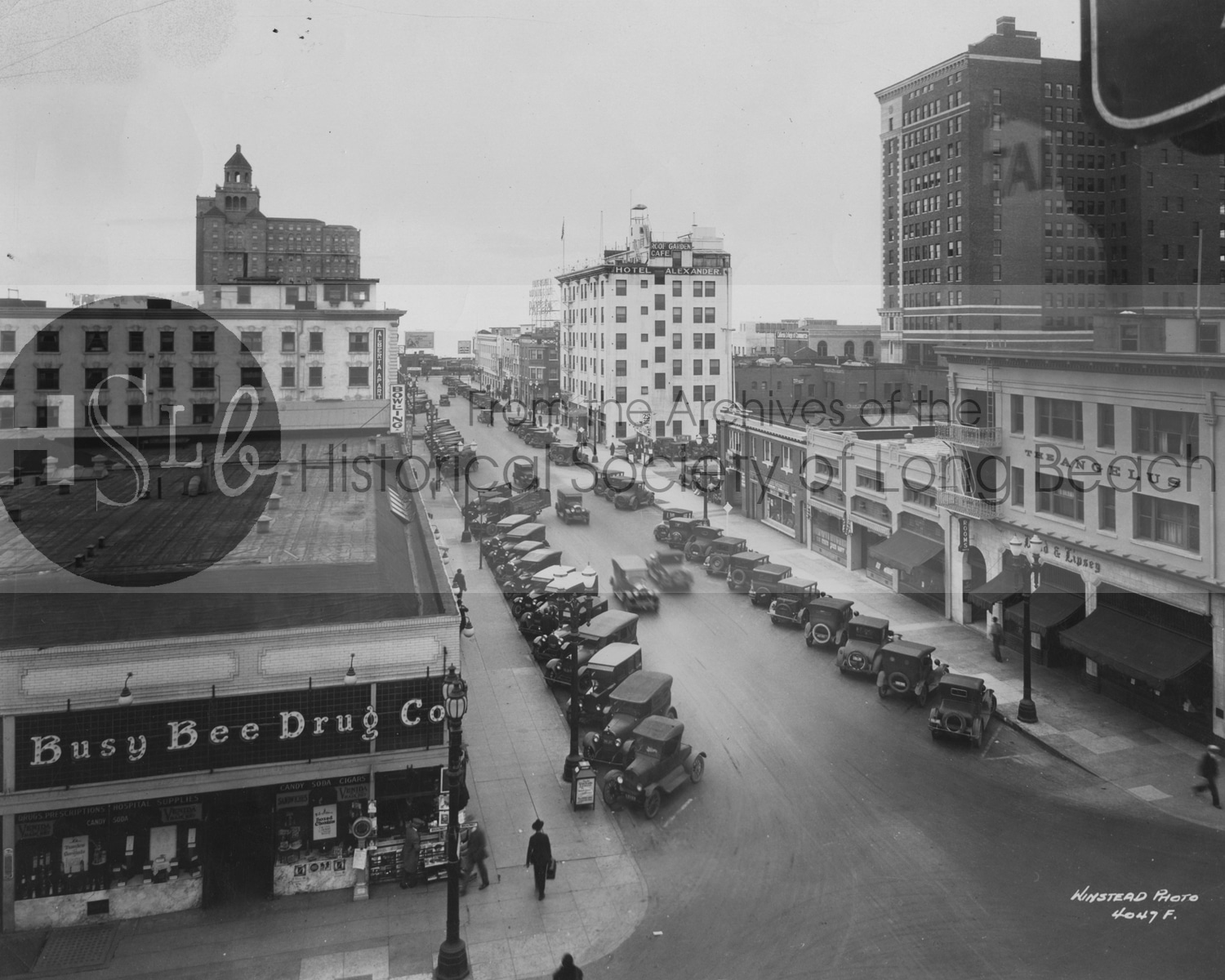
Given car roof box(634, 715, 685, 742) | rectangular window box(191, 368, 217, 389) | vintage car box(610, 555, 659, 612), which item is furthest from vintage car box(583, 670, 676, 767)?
rectangular window box(191, 368, 217, 389)

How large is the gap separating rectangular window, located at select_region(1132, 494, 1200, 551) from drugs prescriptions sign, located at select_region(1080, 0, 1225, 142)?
22.8 m

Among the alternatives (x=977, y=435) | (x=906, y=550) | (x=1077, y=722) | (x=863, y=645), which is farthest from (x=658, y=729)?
(x=906, y=550)

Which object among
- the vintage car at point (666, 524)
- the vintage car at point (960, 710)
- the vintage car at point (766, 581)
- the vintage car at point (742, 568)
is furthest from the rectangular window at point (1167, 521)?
the vintage car at point (666, 524)

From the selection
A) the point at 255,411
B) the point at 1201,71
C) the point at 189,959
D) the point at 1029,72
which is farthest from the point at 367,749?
the point at 1029,72

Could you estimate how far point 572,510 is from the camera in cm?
4784

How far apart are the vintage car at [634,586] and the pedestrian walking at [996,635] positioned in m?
11.5

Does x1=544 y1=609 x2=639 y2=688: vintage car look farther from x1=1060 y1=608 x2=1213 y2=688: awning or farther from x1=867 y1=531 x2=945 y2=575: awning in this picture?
x1=1060 y1=608 x2=1213 y2=688: awning

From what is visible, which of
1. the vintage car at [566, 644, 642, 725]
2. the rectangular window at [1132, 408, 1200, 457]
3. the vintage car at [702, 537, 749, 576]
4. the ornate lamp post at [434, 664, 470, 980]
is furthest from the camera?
the vintage car at [702, 537, 749, 576]

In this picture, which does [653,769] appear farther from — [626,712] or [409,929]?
[409,929]

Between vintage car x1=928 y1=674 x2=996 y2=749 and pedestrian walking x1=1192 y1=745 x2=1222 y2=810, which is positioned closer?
pedestrian walking x1=1192 y1=745 x2=1222 y2=810

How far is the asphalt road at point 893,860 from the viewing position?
539 inches

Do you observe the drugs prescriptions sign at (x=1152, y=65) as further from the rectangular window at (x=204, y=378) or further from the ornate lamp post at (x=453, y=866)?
the rectangular window at (x=204, y=378)

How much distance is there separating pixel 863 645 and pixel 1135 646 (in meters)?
7.09

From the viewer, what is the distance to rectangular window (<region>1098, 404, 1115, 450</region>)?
80.9ft
